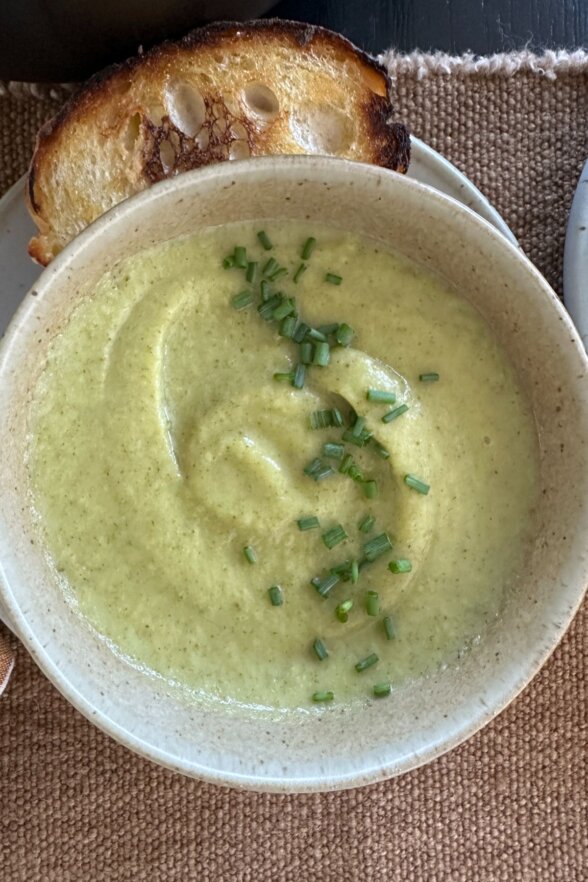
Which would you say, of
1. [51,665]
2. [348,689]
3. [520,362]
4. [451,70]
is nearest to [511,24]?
[451,70]

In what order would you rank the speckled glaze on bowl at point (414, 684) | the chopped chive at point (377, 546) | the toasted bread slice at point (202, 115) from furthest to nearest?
the toasted bread slice at point (202, 115) < the chopped chive at point (377, 546) < the speckled glaze on bowl at point (414, 684)

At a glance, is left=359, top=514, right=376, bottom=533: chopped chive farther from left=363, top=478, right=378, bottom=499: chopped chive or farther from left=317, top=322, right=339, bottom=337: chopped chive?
left=317, top=322, right=339, bottom=337: chopped chive

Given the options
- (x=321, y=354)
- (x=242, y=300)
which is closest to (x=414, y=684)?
(x=321, y=354)

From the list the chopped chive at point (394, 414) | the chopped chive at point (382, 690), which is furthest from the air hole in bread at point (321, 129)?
the chopped chive at point (382, 690)

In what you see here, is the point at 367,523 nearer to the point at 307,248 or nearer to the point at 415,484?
the point at 415,484

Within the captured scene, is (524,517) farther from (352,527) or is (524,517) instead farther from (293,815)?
(293,815)

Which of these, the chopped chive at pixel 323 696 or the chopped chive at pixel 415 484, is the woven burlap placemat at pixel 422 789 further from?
the chopped chive at pixel 415 484
